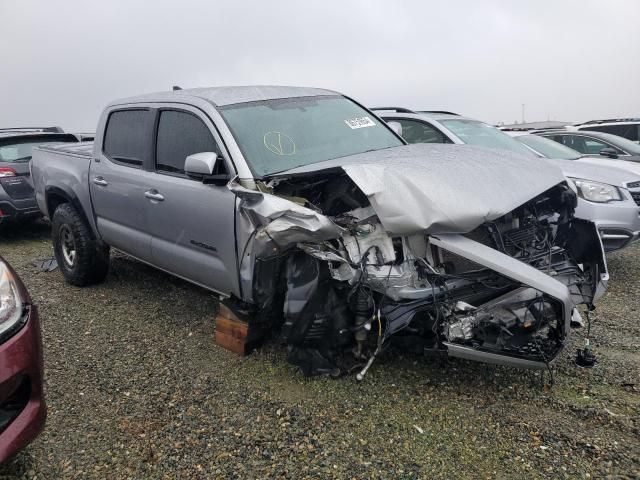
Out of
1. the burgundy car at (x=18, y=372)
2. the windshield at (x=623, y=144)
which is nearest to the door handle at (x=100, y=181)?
the burgundy car at (x=18, y=372)

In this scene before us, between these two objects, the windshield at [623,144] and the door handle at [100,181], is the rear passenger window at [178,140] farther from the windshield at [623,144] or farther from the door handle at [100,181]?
the windshield at [623,144]

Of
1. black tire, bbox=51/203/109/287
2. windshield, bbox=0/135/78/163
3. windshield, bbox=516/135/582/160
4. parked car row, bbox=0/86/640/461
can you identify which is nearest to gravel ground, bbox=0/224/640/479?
parked car row, bbox=0/86/640/461

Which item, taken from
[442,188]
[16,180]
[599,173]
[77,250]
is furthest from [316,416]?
[16,180]

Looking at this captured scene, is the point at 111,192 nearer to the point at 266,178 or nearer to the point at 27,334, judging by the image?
the point at 266,178

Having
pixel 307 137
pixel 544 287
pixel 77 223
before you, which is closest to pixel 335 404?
pixel 544 287

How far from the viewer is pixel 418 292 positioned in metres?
2.78

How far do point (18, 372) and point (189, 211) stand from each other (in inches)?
67.8

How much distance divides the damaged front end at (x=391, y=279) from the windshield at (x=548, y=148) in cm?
375

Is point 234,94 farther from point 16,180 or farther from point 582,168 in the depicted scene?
point 16,180

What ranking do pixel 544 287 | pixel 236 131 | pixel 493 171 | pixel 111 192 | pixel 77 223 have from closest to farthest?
pixel 544 287
pixel 493 171
pixel 236 131
pixel 111 192
pixel 77 223

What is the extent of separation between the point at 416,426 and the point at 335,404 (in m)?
0.48

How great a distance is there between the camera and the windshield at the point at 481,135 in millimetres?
5922

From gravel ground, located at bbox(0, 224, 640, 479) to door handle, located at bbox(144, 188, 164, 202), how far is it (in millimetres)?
1050

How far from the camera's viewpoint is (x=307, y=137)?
12.4ft
